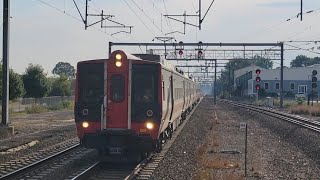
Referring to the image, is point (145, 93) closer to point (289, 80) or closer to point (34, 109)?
point (34, 109)

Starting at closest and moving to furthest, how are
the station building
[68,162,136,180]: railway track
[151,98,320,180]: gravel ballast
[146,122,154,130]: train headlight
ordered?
[68,162,136,180]: railway track
[151,98,320,180]: gravel ballast
[146,122,154,130]: train headlight
the station building

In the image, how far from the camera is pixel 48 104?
62562 mm

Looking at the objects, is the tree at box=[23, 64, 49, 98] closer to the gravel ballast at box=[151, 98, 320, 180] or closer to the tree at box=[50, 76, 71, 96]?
the tree at box=[50, 76, 71, 96]

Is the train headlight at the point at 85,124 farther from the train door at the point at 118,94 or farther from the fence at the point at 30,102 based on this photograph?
the fence at the point at 30,102

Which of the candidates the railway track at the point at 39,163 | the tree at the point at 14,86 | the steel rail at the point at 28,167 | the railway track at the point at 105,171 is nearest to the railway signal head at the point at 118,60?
the railway track at the point at 105,171

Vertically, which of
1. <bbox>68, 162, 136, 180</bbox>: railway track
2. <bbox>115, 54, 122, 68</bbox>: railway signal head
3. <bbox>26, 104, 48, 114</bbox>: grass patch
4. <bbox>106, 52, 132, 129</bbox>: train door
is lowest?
<bbox>68, 162, 136, 180</bbox>: railway track

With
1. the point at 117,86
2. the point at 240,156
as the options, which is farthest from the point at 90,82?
the point at 240,156

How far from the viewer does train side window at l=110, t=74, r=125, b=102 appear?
14836 millimetres

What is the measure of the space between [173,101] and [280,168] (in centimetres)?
499

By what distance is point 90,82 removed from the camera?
14992 millimetres

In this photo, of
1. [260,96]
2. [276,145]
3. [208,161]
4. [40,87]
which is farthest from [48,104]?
[208,161]

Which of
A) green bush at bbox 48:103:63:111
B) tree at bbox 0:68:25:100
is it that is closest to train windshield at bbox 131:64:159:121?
tree at bbox 0:68:25:100

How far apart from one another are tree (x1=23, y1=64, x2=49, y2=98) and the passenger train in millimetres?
43841

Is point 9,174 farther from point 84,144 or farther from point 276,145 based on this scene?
point 276,145
